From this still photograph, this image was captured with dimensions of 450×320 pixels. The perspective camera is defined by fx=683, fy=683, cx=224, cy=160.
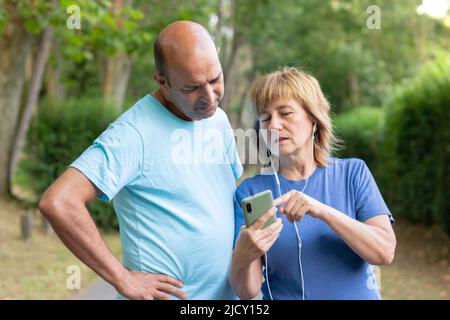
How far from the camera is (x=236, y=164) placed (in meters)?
2.99

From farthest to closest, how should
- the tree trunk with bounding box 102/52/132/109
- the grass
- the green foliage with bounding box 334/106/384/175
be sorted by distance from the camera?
the tree trunk with bounding box 102/52/132/109
the green foliage with bounding box 334/106/384/175
the grass

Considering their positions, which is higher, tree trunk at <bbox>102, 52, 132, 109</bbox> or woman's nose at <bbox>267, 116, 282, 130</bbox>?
tree trunk at <bbox>102, 52, 132, 109</bbox>

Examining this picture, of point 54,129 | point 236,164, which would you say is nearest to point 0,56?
point 54,129

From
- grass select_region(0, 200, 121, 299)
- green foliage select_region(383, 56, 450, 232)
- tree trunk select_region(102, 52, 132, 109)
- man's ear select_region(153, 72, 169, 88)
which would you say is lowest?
grass select_region(0, 200, 121, 299)

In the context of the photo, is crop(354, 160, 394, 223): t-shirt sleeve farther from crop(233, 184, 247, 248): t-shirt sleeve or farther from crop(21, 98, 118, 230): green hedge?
crop(21, 98, 118, 230): green hedge

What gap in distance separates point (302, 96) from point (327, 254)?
663mm

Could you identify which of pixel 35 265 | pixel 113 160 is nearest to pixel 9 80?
pixel 35 265

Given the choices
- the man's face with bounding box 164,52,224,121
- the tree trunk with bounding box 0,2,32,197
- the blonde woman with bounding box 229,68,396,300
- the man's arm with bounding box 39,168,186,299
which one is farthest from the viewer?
the tree trunk with bounding box 0,2,32,197

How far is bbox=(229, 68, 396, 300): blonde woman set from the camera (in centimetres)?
264

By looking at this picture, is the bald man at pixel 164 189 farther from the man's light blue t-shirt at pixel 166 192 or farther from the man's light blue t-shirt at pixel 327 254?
the man's light blue t-shirt at pixel 327 254

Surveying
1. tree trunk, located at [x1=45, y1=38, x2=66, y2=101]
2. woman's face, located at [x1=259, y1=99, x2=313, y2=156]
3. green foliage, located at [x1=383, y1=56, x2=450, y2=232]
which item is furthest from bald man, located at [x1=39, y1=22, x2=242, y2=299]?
tree trunk, located at [x1=45, y1=38, x2=66, y2=101]

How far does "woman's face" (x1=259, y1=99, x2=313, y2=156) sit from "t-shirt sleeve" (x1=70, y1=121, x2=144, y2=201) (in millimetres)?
626

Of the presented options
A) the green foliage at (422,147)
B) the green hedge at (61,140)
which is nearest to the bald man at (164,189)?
the green foliage at (422,147)

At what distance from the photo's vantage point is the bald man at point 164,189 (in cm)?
238
